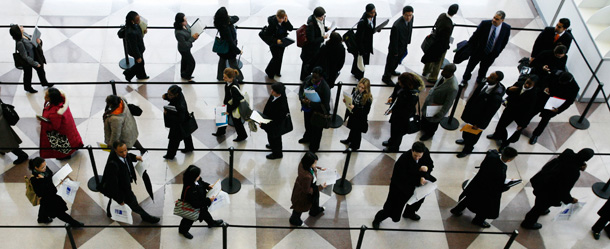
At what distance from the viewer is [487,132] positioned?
9.14 m

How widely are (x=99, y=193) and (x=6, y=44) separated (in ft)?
15.0

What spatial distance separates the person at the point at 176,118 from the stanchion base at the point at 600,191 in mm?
5777

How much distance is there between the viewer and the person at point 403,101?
7.48m

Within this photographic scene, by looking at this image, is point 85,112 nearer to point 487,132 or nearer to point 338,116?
point 338,116

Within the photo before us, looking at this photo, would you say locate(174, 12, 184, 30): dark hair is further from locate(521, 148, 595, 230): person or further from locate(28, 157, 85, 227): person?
locate(521, 148, 595, 230): person

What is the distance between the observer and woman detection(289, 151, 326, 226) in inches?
247

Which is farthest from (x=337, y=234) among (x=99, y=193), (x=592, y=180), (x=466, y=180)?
(x=592, y=180)

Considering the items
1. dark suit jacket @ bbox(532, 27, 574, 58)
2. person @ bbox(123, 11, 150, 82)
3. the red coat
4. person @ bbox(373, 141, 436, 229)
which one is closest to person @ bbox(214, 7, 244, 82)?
person @ bbox(123, 11, 150, 82)

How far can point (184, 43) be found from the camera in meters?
9.18

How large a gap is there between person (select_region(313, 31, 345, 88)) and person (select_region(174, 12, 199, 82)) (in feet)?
6.85

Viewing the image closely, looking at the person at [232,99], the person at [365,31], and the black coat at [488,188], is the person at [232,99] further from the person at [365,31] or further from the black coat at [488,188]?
the black coat at [488,188]

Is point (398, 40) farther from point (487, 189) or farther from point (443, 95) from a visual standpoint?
point (487, 189)

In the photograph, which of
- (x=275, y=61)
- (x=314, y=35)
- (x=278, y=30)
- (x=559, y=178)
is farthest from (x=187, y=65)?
(x=559, y=178)

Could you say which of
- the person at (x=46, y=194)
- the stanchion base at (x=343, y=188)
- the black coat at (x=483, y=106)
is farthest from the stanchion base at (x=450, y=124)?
the person at (x=46, y=194)
